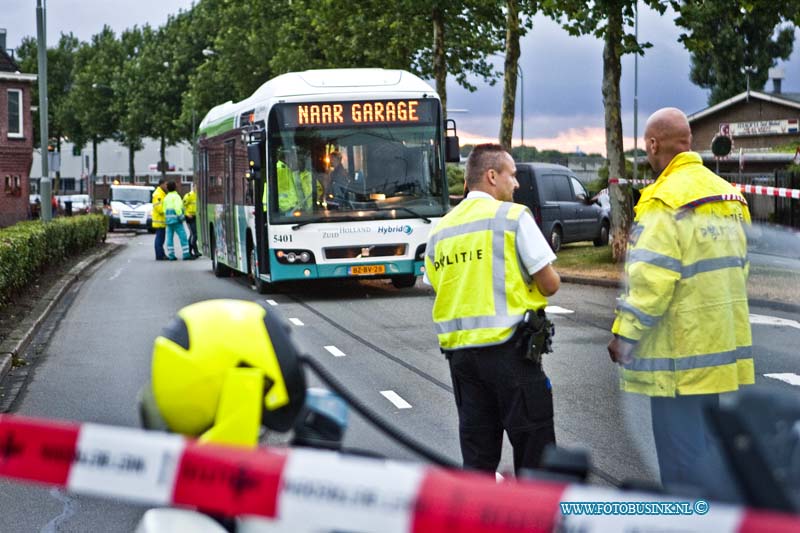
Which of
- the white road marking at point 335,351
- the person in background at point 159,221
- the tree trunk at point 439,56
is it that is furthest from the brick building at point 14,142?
the white road marking at point 335,351

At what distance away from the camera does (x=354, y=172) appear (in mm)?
18078

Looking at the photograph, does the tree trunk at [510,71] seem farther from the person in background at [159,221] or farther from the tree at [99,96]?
the tree at [99,96]

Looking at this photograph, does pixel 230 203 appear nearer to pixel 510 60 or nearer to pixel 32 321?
pixel 32 321

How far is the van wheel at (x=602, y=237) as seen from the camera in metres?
31.2

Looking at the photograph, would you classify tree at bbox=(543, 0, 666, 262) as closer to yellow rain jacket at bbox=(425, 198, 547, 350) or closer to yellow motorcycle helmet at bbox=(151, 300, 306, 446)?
yellow rain jacket at bbox=(425, 198, 547, 350)

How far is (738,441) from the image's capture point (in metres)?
1.46

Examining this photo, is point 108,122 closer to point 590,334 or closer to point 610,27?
point 610,27

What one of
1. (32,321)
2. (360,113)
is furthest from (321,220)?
(32,321)

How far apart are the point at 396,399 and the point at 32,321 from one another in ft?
23.9

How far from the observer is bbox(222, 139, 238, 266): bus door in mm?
21375

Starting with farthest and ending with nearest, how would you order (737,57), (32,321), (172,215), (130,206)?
(737,57) < (130,206) < (172,215) < (32,321)

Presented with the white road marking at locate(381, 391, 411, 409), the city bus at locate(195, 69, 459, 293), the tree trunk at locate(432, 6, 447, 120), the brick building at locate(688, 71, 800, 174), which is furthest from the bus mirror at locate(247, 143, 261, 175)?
the brick building at locate(688, 71, 800, 174)

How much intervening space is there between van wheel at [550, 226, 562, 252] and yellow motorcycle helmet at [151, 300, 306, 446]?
86.2 ft

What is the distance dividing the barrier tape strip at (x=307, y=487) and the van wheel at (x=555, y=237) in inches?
1055
